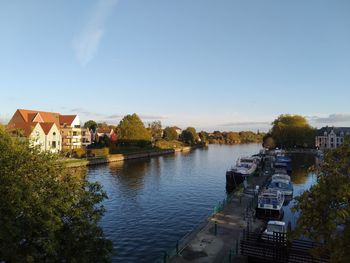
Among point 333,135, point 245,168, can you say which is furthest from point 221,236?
point 333,135

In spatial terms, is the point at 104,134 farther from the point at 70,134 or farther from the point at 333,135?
the point at 333,135

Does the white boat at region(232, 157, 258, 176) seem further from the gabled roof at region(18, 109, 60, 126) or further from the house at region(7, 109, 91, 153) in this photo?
the gabled roof at region(18, 109, 60, 126)

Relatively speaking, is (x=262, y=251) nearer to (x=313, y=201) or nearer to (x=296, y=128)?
(x=313, y=201)

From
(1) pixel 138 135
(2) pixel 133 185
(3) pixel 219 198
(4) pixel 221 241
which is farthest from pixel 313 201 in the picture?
(1) pixel 138 135

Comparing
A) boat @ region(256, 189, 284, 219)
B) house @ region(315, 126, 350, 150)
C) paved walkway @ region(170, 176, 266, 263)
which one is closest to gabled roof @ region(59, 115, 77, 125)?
paved walkway @ region(170, 176, 266, 263)

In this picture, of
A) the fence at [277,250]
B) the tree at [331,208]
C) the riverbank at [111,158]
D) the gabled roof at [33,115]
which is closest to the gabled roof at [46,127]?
the gabled roof at [33,115]

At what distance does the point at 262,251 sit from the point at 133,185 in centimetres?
3990

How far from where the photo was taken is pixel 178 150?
573ft

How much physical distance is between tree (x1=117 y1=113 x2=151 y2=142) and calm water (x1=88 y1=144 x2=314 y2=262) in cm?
5313

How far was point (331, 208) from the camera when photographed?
1125cm

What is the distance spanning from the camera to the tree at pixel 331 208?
10.8 metres

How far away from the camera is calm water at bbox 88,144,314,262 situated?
31.4 meters

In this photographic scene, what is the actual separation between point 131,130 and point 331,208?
402 ft

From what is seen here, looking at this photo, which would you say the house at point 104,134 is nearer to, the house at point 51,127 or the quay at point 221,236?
the house at point 51,127
